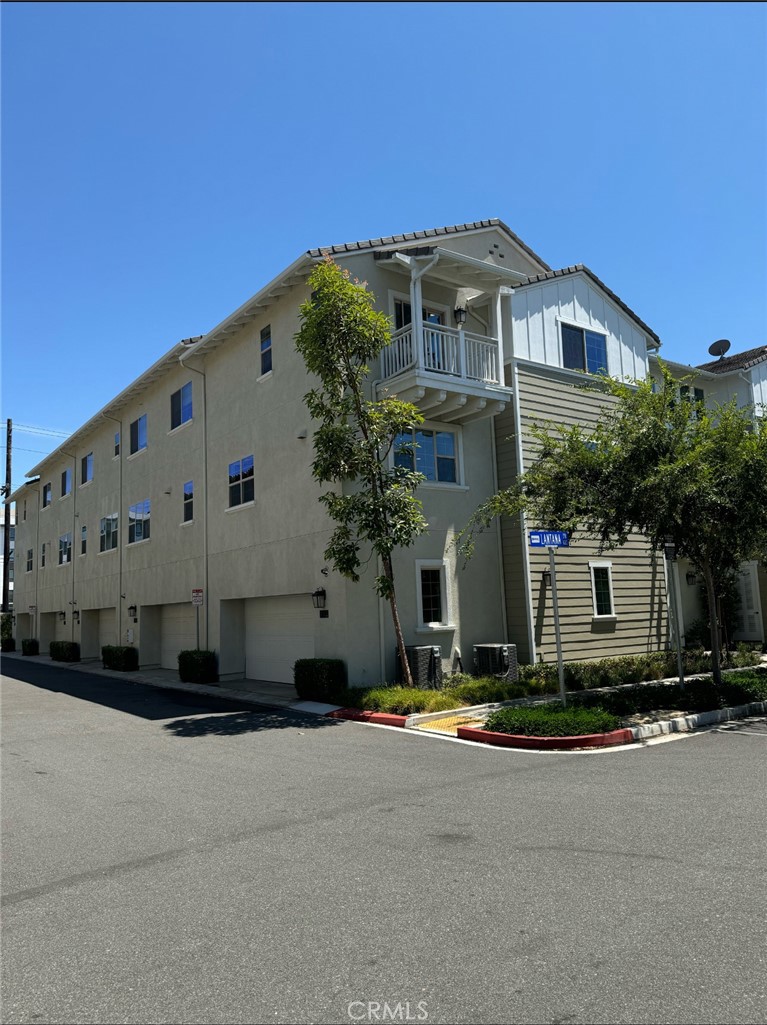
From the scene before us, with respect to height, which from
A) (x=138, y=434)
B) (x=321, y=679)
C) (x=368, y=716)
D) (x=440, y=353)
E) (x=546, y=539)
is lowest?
(x=368, y=716)

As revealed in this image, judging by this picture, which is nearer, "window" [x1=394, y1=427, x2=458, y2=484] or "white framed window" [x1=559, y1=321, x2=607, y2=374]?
"window" [x1=394, y1=427, x2=458, y2=484]

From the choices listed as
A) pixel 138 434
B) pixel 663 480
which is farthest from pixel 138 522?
pixel 663 480

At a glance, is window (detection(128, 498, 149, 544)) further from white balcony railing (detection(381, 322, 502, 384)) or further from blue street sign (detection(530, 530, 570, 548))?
blue street sign (detection(530, 530, 570, 548))

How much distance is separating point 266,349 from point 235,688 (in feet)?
27.0

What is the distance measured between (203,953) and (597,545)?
15.5m

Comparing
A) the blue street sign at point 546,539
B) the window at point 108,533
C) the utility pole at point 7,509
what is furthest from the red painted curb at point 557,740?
the utility pole at point 7,509

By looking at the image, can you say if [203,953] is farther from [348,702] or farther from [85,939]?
[348,702]

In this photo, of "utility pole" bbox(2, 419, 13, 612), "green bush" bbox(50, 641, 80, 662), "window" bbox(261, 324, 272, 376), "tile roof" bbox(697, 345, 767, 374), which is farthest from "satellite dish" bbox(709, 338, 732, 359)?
"utility pole" bbox(2, 419, 13, 612)

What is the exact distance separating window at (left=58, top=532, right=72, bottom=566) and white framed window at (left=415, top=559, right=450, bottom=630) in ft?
73.6

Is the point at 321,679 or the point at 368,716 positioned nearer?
the point at 368,716

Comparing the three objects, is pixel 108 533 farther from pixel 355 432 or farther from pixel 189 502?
pixel 355 432

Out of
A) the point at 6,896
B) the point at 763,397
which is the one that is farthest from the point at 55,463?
the point at 6,896

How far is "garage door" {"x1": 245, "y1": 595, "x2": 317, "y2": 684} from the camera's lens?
16.7m

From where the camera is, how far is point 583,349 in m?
18.8
